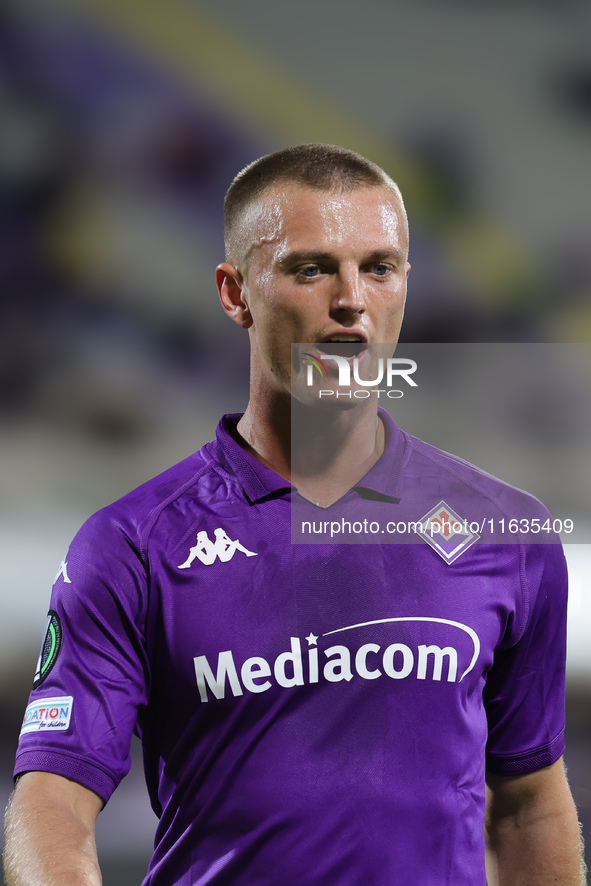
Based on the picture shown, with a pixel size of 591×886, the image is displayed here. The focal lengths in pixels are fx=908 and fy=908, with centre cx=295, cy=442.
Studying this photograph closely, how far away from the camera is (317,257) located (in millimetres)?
1036

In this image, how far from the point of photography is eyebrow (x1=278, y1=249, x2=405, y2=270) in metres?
1.04

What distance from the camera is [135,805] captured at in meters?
1.97

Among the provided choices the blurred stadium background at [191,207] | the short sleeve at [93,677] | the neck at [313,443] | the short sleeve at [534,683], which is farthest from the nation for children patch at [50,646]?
the blurred stadium background at [191,207]

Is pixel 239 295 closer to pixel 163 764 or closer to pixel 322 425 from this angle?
pixel 322 425

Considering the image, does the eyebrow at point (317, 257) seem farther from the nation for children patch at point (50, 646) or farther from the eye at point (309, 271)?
the nation for children patch at point (50, 646)

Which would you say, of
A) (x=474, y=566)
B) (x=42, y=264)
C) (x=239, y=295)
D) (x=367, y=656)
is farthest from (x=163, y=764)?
(x=42, y=264)

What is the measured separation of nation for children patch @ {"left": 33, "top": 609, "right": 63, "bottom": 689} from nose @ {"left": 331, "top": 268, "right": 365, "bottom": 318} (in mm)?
468

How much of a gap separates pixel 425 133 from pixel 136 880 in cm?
207

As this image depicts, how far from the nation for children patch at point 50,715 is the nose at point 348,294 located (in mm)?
520

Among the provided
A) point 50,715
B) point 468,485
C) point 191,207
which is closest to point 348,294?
point 468,485

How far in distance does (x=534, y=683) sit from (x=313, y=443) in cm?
41

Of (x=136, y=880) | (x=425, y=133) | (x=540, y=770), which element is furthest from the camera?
(x=425, y=133)

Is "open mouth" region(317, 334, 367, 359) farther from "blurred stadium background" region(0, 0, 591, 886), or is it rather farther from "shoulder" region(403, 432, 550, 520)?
"blurred stadium background" region(0, 0, 591, 886)

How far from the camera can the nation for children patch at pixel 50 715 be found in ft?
3.19
